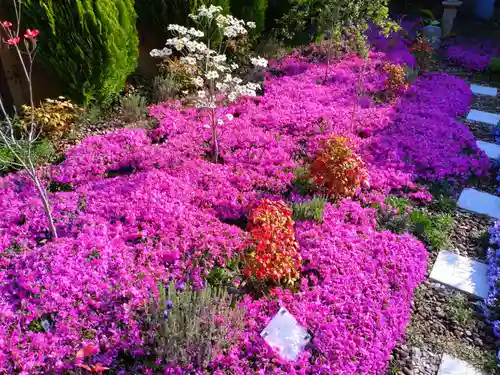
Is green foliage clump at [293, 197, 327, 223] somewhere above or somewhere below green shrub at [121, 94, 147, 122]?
below

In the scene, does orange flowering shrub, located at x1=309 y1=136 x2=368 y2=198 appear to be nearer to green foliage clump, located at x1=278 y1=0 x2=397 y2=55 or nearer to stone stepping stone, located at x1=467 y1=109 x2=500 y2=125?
stone stepping stone, located at x1=467 y1=109 x2=500 y2=125

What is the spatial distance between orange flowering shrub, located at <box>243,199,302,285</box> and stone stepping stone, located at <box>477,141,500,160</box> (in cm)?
445

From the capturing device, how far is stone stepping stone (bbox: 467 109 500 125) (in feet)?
27.1

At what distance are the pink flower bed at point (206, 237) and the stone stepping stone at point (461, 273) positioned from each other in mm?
295

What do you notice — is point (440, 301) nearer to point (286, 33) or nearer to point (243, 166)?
point (243, 166)

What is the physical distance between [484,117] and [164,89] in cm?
641

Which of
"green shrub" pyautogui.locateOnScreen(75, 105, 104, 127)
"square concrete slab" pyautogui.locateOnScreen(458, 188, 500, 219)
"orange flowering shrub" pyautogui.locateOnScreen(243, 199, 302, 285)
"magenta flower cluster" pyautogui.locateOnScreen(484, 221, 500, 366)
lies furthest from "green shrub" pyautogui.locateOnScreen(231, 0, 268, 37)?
"magenta flower cluster" pyautogui.locateOnScreen(484, 221, 500, 366)

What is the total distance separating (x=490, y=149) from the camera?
7223 millimetres

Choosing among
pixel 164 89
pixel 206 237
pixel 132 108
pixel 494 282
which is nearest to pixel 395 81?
pixel 164 89

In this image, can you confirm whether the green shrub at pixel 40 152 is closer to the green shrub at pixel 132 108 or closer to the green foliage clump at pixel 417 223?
the green shrub at pixel 132 108

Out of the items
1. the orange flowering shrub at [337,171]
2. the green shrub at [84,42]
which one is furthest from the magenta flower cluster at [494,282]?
the green shrub at [84,42]

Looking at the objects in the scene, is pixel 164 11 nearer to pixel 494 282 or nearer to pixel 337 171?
pixel 337 171

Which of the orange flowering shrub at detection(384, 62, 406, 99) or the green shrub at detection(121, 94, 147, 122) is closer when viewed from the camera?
the green shrub at detection(121, 94, 147, 122)

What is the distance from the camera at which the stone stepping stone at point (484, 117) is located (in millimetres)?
8246
